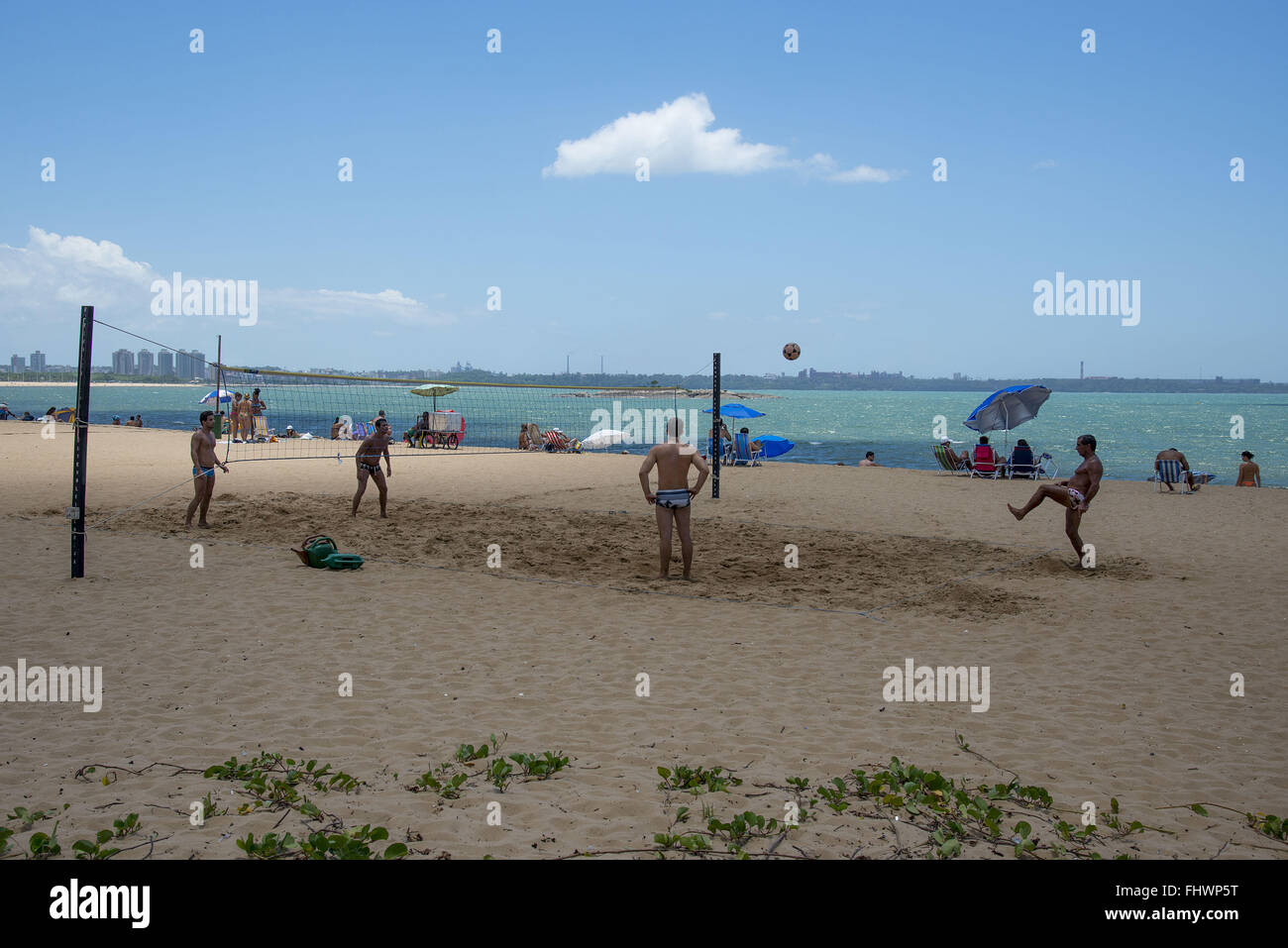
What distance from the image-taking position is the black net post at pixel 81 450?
7531mm

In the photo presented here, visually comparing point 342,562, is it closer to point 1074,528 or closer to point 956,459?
point 1074,528

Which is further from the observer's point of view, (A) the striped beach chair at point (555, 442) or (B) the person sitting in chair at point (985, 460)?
(A) the striped beach chair at point (555, 442)

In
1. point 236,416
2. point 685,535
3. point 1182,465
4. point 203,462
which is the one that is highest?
point 236,416

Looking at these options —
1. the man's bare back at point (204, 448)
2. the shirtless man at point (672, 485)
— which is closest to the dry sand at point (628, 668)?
the shirtless man at point (672, 485)

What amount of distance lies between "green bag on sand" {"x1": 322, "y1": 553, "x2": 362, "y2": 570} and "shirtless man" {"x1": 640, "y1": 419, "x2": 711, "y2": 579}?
2.98 metres

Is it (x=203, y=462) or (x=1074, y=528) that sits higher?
(x=203, y=462)

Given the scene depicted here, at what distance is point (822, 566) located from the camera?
917cm

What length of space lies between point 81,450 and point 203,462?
272cm

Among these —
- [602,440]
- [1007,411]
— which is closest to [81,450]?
[1007,411]

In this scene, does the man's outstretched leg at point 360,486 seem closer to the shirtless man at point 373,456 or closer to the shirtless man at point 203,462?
the shirtless man at point 373,456

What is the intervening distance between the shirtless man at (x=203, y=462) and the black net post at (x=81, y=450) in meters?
1.95

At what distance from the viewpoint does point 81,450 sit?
7.70 metres

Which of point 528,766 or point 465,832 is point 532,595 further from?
point 465,832
